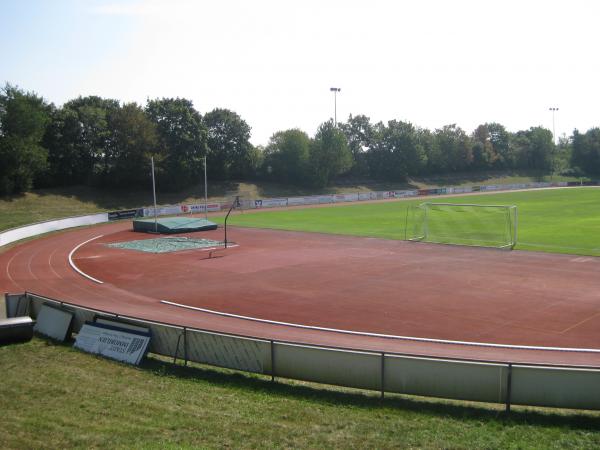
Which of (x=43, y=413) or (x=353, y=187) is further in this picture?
(x=353, y=187)

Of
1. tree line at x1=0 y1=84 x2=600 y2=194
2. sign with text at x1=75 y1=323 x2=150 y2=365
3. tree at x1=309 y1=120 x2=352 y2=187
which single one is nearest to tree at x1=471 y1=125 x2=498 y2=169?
tree line at x1=0 y1=84 x2=600 y2=194

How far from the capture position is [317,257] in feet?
121

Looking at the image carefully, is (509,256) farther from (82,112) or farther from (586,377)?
(82,112)

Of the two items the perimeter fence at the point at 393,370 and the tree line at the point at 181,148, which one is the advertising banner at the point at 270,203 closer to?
the tree line at the point at 181,148

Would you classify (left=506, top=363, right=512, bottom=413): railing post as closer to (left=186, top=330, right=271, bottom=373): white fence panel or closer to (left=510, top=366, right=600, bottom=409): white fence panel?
(left=510, top=366, right=600, bottom=409): white fence panel

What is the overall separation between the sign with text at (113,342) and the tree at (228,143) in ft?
265

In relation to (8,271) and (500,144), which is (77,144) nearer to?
(8,271)

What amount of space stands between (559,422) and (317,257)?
85.2 feet

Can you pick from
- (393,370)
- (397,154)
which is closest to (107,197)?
(397,154)

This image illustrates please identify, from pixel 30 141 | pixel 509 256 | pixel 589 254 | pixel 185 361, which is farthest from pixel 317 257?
pixel 30 141

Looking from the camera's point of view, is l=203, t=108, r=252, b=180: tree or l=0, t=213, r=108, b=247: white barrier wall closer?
l=0, t=213, r=108, b=247: white barrier wall

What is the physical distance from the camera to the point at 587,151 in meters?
156

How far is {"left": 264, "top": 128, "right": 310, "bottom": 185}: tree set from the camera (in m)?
106

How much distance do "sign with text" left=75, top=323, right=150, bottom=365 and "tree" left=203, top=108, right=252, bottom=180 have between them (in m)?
80.7
